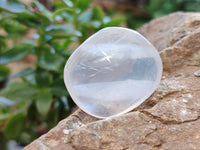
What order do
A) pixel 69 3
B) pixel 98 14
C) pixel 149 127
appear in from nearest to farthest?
pixel 149 127 < pixel 69 3 < pixel 98 14

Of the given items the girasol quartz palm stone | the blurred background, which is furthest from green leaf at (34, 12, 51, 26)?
the girasol quartz palm stone

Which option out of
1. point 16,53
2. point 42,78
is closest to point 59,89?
point 42,78

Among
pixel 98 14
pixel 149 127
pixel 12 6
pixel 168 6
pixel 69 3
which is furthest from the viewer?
pixel 168 6

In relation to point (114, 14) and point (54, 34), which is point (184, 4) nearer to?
point (114, 14)

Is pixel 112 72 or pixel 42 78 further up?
pixel 112 72

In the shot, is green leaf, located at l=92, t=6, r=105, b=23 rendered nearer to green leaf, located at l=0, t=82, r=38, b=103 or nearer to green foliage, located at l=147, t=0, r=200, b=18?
green leaf, located at l=0, t=82, r=38, b=103

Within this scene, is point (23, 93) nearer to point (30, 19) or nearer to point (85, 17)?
point (30, 19)
